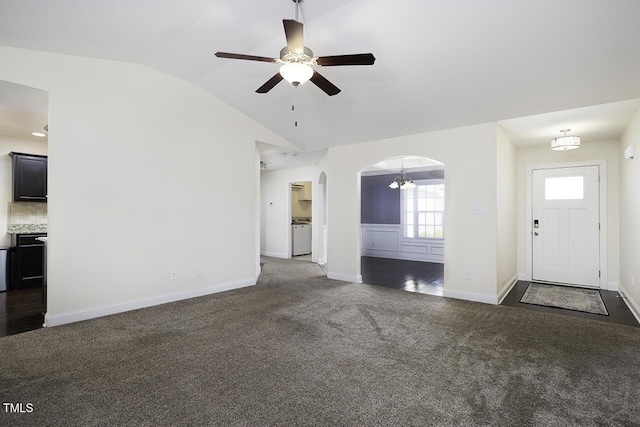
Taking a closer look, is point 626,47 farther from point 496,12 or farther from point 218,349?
point 218,349

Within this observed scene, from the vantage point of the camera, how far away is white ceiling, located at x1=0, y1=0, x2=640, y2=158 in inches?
103

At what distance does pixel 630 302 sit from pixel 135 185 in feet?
22.1

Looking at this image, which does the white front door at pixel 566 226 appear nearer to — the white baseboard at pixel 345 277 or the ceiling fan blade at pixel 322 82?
the white baseboard at pixel 345 277

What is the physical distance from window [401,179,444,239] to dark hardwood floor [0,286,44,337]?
24.6ft

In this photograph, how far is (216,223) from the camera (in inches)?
187

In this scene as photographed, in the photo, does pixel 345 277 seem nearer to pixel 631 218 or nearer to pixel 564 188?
pixel 631 218

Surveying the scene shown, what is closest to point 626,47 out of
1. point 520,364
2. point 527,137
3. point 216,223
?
point 527,137

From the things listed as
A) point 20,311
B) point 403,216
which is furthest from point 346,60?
point 403,216

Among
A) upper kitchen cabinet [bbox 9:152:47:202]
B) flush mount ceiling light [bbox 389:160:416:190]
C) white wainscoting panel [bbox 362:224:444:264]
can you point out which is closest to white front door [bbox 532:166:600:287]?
white wainscoting panel [bbox 362:224:444:264]

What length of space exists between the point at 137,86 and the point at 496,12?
4.06m

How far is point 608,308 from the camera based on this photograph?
4.06 m

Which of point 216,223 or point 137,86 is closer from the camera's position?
point 137,86

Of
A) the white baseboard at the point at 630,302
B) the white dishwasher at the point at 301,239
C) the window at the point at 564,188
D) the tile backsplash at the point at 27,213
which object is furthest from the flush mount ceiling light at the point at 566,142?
the tile backsplash at the point at 27,213

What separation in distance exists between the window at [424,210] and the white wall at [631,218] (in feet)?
11.7
